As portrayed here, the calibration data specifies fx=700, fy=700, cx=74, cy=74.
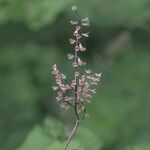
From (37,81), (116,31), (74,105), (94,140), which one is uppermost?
(116,31)

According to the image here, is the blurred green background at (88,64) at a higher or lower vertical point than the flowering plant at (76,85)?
higher

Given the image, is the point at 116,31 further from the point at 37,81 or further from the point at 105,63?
the point at 37,81

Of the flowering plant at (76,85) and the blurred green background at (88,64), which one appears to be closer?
the flowering plant at (76,85)

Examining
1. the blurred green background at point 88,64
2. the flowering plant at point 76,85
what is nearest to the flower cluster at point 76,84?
the flowering plant at point 76,85

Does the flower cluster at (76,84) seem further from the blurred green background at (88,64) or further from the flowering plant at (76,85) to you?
the blurred green background at (88,64)

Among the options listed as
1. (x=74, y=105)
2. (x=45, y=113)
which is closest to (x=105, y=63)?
(x=45, y=113)

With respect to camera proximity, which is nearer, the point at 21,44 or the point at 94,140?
the point at 94,140

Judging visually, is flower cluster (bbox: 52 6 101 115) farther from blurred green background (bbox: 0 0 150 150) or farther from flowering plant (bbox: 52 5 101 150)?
blurred green background (bbox: 0 0 150 150)

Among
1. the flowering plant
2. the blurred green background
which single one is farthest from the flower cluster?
the blurred green background

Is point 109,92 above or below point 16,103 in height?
above
